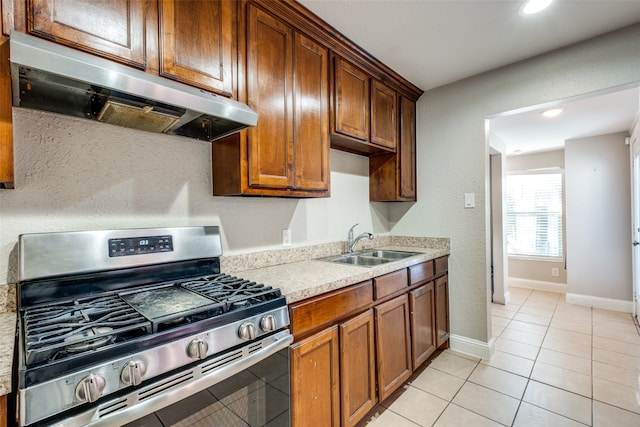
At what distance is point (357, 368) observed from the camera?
1647mm

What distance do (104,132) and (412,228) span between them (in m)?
2.49

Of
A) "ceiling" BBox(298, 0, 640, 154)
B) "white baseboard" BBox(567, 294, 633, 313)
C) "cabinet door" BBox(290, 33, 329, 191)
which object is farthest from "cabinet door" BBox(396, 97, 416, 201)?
"white baseboard" BBox(567, 294, 633, 313)

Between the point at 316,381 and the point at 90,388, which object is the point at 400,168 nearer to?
the point at 316,381

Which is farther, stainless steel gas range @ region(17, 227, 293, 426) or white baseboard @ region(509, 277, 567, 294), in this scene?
white baseboard @ region(509, 277, 567, 294)

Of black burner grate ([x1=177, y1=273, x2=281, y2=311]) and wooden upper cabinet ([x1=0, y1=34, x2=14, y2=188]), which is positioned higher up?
wooden upper cabinet ([x1=0, y1=34, x2=14, y2=188])

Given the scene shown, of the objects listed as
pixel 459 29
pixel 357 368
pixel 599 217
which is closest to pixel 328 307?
pixel 357 368

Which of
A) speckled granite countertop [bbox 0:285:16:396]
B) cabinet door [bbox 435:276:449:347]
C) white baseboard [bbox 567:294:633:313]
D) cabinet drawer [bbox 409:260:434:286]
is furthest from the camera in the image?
white baseboard [bbox 567:294:633:313]

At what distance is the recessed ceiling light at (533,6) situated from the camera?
1.64 metres

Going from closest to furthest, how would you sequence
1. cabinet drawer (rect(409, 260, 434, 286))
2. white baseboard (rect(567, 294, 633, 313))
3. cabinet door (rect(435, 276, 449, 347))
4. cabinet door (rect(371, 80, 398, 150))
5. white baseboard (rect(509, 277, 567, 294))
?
1. cabinet drawer (rect(409, 260, 434, 286))
2. cabinet door (rect(371, 80, 398, 150))
3. cabinet door (rect(435, 276, 449, 347))
4. white baseboard (rect(567, 294, 633, 313))
5. white baseboard (rect(509, 277, 567, 294))

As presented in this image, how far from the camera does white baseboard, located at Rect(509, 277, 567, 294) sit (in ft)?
15.1

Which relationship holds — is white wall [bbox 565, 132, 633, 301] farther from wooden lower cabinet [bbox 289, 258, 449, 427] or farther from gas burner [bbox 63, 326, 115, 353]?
gas burner [bbox 63, 326, 115, 353]

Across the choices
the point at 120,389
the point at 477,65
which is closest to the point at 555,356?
the point at 477,65

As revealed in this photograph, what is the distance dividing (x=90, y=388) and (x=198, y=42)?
52.2 inches

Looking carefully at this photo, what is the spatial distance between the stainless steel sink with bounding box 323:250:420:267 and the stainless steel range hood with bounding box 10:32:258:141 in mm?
1325
